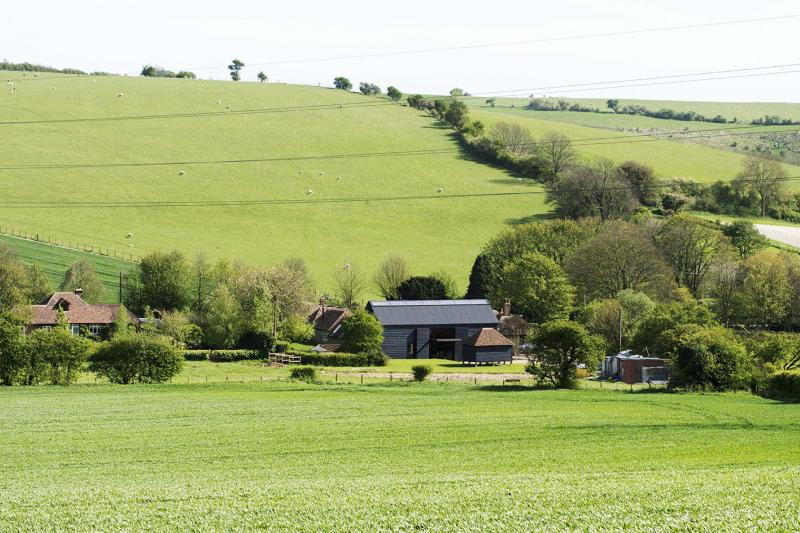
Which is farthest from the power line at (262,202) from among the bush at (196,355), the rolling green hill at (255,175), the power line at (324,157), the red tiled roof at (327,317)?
the bush at (196,355)

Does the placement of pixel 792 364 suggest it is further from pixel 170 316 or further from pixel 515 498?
pixel 170 316

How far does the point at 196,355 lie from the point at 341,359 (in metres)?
12.6

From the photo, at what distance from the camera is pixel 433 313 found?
94250 millimetres

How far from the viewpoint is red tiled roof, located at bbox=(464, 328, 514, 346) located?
86688mm

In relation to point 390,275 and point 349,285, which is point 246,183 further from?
point 390,275

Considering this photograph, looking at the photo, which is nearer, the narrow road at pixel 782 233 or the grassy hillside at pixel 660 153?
the narrow road at pixel 782 233

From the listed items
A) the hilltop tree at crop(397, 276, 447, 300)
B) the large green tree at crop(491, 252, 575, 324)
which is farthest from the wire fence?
the large green tree at crop(491, 252, 575, 324)

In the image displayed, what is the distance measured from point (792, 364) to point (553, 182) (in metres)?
86.4

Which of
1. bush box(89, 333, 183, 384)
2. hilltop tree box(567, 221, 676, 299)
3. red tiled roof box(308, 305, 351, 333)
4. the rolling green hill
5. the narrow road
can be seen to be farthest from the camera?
the rolling green hill

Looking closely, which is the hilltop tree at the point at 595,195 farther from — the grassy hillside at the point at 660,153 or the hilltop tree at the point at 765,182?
the grassy hillside at the point at 660,153

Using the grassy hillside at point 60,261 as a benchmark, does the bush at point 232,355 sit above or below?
below

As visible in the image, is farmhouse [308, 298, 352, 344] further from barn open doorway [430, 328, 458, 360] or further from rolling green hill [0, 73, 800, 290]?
rolling green hill [0, 73, 800, 290]

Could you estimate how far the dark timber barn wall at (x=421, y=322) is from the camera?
9238 centimetres

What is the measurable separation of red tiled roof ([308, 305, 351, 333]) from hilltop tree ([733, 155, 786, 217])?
6771cm
